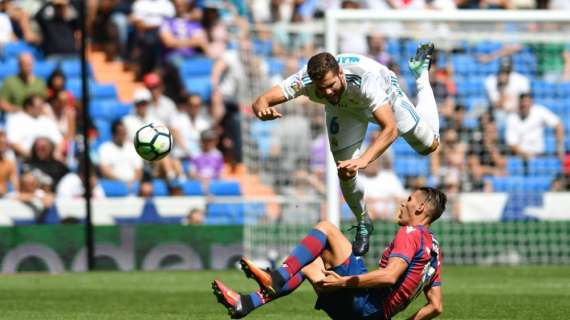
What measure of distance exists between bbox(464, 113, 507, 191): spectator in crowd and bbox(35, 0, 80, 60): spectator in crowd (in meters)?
6.60

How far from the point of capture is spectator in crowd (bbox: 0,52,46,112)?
19453 millimetres

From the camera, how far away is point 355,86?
1055 centimetres

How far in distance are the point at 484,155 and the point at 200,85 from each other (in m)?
5.08

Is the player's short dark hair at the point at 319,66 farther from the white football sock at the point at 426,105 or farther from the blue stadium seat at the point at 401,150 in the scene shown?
the blue stadium seat at the point at 401,150

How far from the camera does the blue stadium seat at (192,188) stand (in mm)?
19059

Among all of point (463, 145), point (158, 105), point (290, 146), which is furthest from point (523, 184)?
point (158, 105)

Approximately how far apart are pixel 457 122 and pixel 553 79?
5.78ft

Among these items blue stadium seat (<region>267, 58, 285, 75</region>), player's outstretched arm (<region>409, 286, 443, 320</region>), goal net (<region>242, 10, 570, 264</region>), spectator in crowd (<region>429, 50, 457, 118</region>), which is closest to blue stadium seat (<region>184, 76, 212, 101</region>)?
goal net (<region>242, 10, 570, 264</region>)

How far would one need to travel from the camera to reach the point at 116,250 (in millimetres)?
17141

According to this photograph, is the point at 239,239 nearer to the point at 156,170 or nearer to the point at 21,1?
the point at 156,170

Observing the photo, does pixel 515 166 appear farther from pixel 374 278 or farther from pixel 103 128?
pixel 374 278

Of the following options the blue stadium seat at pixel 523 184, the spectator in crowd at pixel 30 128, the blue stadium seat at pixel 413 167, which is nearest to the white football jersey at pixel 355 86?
the blue stadium seat at pixel 413 167

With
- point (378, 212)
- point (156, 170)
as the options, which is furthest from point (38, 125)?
point (378, 212)

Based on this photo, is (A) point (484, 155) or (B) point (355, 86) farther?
(A) point (484, 155)
